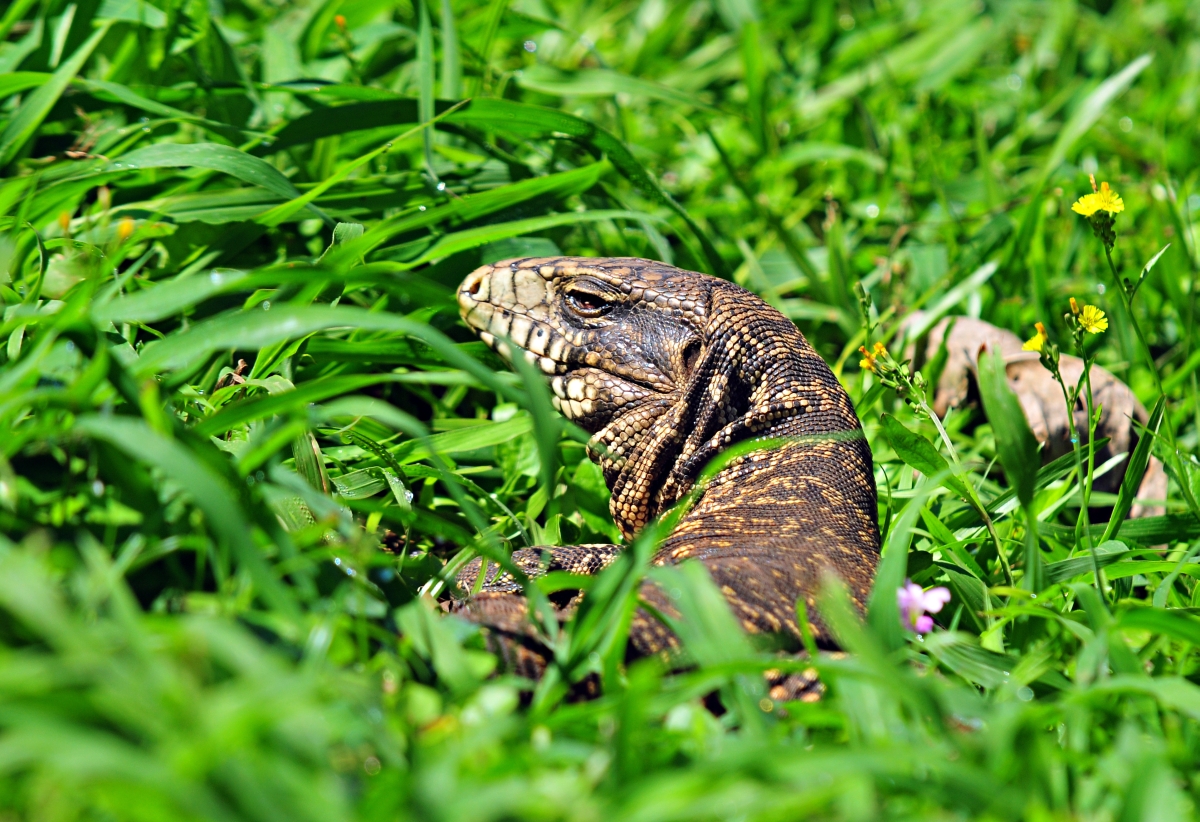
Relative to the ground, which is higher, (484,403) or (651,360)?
(651,360)

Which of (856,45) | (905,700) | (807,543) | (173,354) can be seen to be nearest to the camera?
(905,700)

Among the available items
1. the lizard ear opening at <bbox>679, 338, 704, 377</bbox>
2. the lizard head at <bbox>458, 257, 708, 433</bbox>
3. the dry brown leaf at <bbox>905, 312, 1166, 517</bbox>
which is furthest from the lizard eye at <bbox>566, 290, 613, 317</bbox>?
the dry brown leaf at <bbox>905, 312, 1166, 517</bbox>

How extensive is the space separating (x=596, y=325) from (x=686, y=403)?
0.44 metres

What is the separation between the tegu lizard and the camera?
10.4 ft

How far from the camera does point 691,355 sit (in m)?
3.75

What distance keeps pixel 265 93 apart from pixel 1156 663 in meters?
4.13

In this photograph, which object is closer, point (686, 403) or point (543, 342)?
point (686, 403)

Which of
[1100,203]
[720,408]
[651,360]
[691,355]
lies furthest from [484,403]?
[1100,203]

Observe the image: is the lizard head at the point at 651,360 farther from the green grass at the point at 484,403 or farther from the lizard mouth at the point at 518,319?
the green grass at the point at 484,403

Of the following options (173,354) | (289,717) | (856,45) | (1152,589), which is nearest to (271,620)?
(289,717)

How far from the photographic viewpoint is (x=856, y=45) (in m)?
7.41

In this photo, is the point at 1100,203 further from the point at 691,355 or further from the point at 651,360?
the point at 651,360

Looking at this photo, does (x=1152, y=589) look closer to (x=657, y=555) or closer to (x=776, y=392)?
(x=776, y=392)

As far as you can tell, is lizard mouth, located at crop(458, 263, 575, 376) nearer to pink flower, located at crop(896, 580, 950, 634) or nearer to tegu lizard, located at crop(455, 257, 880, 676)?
tegu lizard, located at crop(455, 257, 880, 676)
